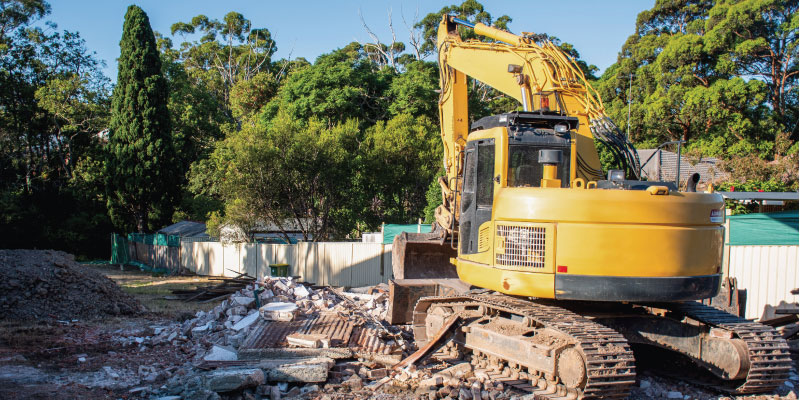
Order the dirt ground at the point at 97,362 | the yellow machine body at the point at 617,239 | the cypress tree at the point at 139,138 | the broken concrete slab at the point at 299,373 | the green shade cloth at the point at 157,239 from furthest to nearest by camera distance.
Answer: the cypress tree at the point at 139,138 < the green shade cloth at the point at 157,239 < the broken concrete slab at the point at 299,373 < the dirt ground at the point at 97,362 < the yellow machine body at the point at 617,239

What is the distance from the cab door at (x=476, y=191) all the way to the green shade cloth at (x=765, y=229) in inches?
278

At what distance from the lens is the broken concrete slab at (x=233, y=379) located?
691 centimetres

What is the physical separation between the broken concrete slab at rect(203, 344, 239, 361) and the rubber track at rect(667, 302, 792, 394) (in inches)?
240

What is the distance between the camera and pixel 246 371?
24.1 ft

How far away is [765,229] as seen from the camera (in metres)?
11.6

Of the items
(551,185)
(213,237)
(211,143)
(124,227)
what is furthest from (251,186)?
(551,185)

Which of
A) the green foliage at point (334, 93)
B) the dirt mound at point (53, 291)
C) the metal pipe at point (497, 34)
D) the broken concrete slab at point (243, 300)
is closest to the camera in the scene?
the metal pipe at point (497, 34)

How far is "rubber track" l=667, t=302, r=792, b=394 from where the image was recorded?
6.15 meters

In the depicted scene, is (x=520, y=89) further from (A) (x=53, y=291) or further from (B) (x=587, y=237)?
(A) (x=53, y=291)

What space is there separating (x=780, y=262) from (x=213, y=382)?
10388 millimetres

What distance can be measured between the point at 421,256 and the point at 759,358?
5.33 m

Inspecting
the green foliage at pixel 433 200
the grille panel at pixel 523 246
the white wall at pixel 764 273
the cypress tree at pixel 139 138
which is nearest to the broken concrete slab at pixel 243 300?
the grille panel at pixel 523 246

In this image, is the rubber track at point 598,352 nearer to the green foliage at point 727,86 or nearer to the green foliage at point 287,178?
the green foliage at point 287,178

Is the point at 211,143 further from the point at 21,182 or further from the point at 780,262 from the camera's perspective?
the point at 780,262
